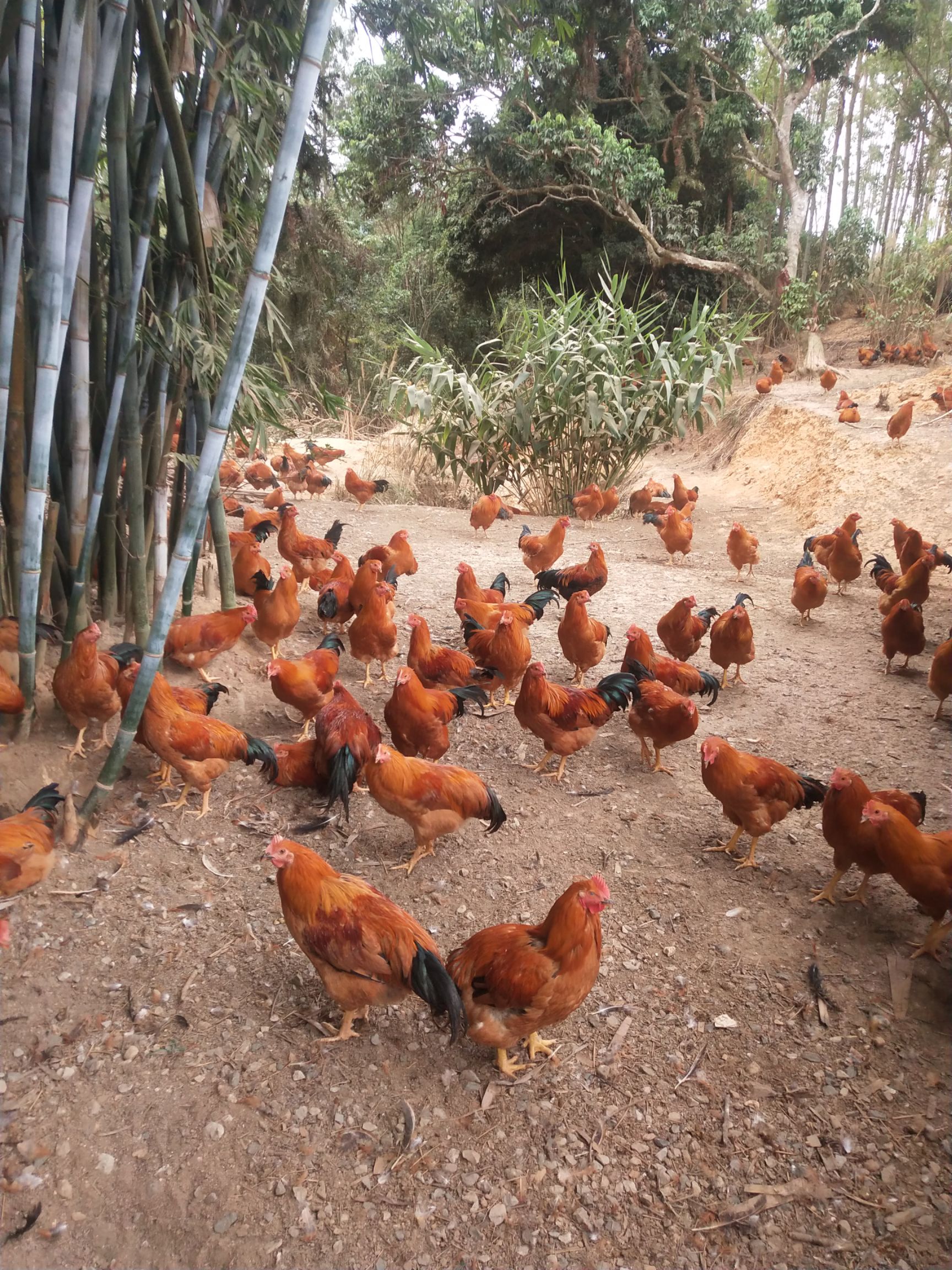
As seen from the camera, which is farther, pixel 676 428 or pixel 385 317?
pixel 385 317

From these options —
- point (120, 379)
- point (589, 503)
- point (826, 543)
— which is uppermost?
point (120, 379)

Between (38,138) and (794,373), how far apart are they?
15.4 metres

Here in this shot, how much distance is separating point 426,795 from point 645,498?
7.95 meters

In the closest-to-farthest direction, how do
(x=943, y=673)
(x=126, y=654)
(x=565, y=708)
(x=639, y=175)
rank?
(x=126, y=654), (x=565, y=708), (x=943, y=673), (x=639, y=175)

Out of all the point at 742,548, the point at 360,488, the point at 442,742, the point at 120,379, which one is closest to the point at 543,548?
the point at 742,548

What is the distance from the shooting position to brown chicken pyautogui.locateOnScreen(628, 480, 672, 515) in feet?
34.4

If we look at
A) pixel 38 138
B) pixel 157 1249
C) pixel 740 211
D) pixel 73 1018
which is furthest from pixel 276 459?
pixel 740 211

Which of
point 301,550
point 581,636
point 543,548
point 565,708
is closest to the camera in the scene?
point 565,708

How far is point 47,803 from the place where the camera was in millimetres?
3041

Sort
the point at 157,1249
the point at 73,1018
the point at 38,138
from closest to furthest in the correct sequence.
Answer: the point at 157,1249, the point at 73,1018, the point at 38,138

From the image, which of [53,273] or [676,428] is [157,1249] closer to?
[53,273]

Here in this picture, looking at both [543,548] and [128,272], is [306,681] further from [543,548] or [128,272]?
[543,548]

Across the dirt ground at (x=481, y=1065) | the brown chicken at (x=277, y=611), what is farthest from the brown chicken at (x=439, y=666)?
the brown chicken at (x=277, y=611)

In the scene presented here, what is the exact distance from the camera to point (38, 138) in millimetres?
3076
